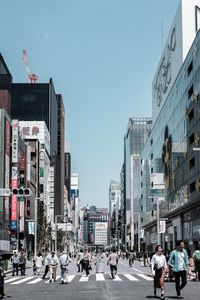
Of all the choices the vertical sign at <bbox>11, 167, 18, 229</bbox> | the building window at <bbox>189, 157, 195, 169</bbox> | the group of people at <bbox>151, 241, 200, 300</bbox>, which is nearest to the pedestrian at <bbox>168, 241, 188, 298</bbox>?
the group of people at <bbox>151, 241, 200, 300</bbox>

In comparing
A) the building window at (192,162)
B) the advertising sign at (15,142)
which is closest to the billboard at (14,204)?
the advertising sign at (15,142)

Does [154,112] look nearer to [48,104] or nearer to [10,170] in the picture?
[10,170]

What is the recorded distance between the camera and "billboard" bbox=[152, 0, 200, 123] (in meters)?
75.1

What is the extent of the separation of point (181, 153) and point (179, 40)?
49.3 ft

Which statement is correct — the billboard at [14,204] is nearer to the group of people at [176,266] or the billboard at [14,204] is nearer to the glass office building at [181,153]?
the glass office building at [181,153]

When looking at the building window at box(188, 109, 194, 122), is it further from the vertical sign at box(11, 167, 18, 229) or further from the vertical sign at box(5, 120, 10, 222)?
the vertical sign at box(11, 167, 18, 229)

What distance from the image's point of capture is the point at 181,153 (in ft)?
242

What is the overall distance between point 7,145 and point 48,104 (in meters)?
85.8

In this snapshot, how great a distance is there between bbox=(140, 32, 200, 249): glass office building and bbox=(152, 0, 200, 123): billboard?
2288 millimetres

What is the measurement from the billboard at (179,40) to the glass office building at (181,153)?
7.51ft

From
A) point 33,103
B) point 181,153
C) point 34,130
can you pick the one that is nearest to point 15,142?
point 181,153

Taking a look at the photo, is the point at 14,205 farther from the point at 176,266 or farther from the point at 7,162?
the point at 176,266

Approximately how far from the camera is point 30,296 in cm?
2194

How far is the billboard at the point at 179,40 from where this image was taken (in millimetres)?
75062
